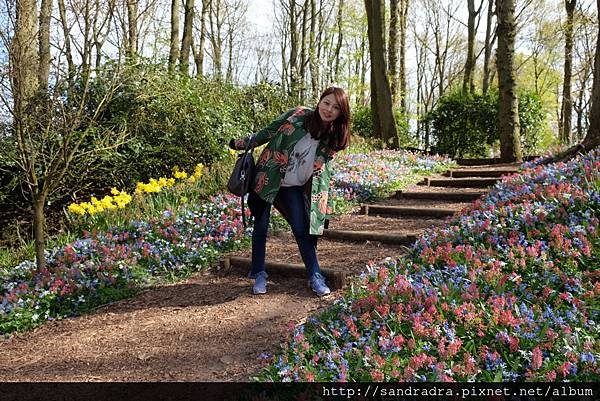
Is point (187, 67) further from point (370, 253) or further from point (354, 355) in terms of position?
point (354, 355)

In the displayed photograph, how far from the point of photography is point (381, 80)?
12141mm

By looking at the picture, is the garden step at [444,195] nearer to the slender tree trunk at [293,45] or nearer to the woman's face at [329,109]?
the woman's face at [329,109]

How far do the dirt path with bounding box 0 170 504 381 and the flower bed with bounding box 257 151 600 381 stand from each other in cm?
34

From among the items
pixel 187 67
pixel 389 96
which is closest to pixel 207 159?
pixel 187 67

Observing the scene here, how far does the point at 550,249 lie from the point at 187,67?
323 inches

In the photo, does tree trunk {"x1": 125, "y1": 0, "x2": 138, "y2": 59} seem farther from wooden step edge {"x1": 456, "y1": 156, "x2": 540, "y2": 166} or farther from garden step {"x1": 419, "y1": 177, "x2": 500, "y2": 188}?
wooden step edge {"x1": 456, "y1": 156, "x2": 540, "y2": 166}

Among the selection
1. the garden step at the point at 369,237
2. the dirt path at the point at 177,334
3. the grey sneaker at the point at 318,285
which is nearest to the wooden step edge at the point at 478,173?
the garden step at the point at 369,237

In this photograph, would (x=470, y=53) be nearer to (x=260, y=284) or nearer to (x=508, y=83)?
(x=508, y=83)

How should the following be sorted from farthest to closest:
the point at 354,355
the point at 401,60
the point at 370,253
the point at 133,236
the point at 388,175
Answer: the point at 401,60
the point at 388,175
the point at 133,236
the point at 370,253
the point at 354,355

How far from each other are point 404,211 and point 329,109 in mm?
3468

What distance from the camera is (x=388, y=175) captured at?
8727 millimetres

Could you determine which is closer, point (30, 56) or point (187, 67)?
point (30, 56)

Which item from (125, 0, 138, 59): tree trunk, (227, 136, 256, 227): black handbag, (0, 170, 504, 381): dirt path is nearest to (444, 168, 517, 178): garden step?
(0, 170, 504, 381): dirt path

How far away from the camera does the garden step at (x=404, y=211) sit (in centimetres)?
649
